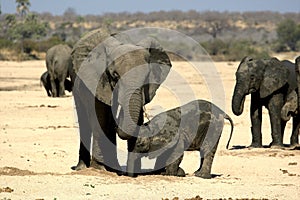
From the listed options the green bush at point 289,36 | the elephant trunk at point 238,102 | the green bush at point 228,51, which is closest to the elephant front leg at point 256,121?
the elephant trunk at point 238,102

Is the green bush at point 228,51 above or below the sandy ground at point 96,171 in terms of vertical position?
below

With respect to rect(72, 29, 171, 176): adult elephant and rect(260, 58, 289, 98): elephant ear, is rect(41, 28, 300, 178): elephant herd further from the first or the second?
rect(260, 58, 289, 98): elephant ear

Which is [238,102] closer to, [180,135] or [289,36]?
[180,135]

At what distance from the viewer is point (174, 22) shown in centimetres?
14225

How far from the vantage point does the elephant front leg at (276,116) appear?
15.2 m

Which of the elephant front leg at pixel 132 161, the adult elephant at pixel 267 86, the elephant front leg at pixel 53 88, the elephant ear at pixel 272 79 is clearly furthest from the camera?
the elephant front leg at pixel 53 88

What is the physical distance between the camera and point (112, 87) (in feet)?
33.3

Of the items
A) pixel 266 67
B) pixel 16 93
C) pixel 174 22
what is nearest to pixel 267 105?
pixel 266 67

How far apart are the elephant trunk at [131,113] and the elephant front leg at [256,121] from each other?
6.06 meters

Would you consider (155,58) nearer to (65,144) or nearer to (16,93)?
(65,144)

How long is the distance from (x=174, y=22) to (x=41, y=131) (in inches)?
4990

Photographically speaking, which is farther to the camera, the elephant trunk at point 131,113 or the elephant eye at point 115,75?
the elephant eye at point 115,75

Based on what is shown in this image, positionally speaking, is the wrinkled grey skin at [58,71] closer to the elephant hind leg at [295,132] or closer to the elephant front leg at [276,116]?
the elephant front leg at [276,116]

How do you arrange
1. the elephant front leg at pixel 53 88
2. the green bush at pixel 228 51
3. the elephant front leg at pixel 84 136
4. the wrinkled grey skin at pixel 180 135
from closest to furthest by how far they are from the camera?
the wrinkled grey skin at pixel 180 135 → the elephant front leg at pixel 84 136 → the elephant front leg at pixel 53 88 → the green bush at pixel 228 51
